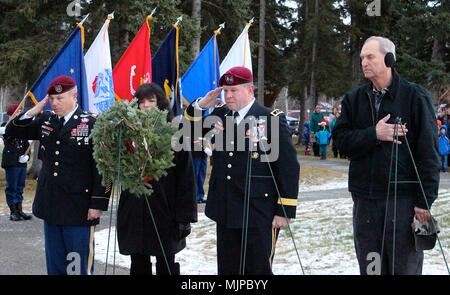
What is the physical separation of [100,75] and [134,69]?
1.81 ft

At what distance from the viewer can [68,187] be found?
16.6 feet

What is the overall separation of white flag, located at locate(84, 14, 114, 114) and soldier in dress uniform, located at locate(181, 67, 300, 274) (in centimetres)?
523

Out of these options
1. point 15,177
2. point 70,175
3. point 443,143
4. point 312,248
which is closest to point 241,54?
point 15,177

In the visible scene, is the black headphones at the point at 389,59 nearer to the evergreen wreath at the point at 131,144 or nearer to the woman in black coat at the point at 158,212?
the evergreen wreath at the point at 131,144

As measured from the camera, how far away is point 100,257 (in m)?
7.75

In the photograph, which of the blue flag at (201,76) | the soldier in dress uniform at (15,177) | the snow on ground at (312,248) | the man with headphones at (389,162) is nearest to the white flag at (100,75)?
the soldier in dress uniform at (15,177)

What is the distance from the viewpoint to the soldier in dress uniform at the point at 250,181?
4543mm

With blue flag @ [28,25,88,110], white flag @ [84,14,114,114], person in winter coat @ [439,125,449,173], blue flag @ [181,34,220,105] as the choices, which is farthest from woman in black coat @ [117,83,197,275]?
person in winter coat @ [439,125,449,173]

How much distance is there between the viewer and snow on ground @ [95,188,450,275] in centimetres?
678

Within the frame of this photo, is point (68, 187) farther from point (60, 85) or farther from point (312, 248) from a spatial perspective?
point (312, 248)

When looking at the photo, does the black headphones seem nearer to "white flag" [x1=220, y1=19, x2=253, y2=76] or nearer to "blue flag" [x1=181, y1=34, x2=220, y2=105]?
"blue flag" [x1=181, y1=34, x2=220, y2=105]

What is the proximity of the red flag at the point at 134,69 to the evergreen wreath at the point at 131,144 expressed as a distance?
18.9ft
